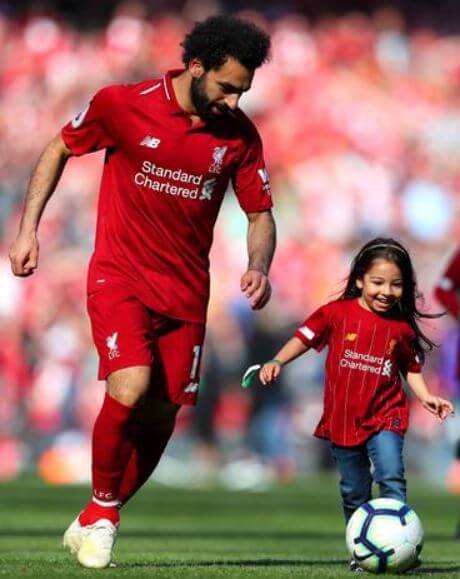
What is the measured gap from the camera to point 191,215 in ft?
25.5

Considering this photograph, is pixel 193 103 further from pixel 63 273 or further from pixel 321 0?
pixel 321 0

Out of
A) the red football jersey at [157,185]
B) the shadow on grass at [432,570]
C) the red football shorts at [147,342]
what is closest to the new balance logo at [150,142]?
the red football jersey at [157,185]

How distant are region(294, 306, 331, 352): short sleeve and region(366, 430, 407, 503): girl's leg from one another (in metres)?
0.53

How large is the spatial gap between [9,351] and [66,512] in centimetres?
688

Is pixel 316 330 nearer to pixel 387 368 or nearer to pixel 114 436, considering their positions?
pixel 387 368

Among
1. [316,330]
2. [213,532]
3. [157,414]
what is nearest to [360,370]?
[316,330]

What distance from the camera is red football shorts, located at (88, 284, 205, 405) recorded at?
7.45 meters

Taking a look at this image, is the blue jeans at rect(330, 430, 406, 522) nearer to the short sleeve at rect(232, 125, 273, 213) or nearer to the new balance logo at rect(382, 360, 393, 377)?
the new balance logo at rect(382, 360, 393, 377)

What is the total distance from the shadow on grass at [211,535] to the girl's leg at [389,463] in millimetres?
4083

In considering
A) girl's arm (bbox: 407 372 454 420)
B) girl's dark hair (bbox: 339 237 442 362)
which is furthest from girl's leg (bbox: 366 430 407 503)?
girl's dark hair (bbox: 339 237 442 362)

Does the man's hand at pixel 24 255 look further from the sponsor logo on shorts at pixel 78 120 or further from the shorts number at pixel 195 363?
the shorts number at pixel 195 363

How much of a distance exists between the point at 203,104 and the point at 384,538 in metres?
2.12

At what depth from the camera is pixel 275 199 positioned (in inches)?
915

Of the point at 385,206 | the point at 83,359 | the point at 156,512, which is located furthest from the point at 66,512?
the point at 385,206
